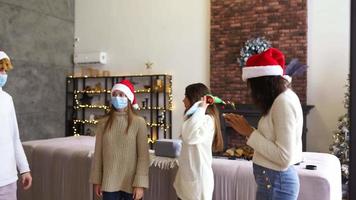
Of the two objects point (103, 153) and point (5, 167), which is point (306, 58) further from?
point (5, 167)

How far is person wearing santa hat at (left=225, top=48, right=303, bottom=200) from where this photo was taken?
1545mm

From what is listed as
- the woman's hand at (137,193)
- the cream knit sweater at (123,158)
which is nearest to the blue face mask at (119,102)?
the cream knit sweater at (123,158)

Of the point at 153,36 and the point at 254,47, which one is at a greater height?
the point at 153,36

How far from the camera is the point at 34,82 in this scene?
7215mm

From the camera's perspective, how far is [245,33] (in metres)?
6.35

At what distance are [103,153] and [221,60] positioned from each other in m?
4.59

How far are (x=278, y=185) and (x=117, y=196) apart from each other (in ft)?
3.75

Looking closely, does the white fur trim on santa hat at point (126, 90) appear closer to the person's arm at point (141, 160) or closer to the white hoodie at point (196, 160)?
the person's arm at point (141, 160)

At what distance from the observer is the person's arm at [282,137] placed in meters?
1.53

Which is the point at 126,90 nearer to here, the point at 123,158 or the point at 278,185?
the point at 123,158

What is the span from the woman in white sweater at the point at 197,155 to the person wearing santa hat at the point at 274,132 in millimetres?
502

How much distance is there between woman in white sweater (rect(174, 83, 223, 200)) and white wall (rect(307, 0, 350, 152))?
163 inches

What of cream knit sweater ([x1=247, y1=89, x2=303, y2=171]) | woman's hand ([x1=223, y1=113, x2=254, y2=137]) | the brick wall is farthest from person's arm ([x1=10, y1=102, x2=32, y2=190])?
the brick wall

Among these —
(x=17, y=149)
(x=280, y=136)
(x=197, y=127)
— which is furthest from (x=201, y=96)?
(x=17, y=149)
